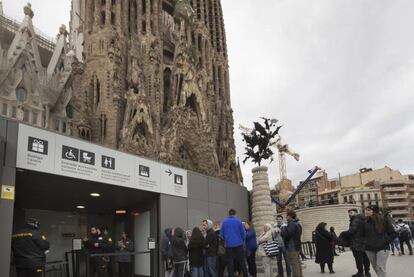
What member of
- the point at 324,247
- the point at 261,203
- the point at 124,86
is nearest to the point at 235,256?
the point at 324,247

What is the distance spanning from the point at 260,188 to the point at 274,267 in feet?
14.1

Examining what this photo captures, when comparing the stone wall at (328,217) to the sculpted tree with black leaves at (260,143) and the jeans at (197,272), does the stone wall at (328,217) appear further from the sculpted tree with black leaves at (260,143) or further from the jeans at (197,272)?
the jeans at (197,272)

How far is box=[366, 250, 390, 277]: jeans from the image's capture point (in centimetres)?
834

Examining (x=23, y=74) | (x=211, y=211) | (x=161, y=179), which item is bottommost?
(x=211, y=211)

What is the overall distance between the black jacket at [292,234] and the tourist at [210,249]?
77.6 inches

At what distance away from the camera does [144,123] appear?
115 feet

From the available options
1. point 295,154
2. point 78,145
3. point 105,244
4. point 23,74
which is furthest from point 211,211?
point 295,154

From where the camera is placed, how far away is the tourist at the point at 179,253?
11055 millimetres

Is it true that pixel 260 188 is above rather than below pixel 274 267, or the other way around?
above

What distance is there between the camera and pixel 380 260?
332 inches

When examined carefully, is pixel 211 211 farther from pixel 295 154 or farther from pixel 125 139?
pixel 295 154

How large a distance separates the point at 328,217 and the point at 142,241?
3651 cm

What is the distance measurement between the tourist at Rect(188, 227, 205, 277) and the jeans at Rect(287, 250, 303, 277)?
8.05ft

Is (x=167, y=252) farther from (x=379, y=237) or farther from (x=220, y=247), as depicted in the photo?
(x=379, y=237)
